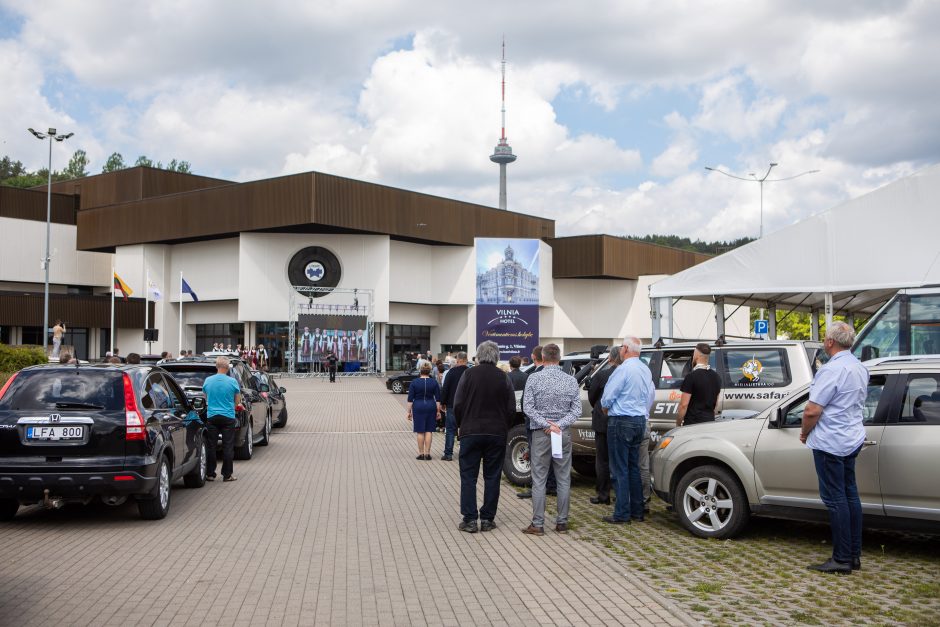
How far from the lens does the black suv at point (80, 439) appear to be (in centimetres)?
816

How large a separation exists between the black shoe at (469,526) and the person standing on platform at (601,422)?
2000 millimetres

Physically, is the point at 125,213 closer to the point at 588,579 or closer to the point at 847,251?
the point at 847,251

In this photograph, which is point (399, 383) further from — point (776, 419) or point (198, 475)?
point (776, 419)

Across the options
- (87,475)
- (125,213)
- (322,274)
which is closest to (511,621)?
(87,475)

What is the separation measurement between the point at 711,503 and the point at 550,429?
1.66 meters

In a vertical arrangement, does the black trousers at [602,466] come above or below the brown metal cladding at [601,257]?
below

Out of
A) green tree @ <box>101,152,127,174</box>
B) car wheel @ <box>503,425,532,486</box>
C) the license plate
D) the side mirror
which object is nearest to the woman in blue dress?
car wheel @ <box>503,425,532,486</box>

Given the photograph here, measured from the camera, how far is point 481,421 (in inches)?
329

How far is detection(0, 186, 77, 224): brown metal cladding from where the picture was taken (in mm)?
56969

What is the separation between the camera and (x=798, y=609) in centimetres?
580

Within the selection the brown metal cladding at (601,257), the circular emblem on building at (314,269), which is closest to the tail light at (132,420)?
the circular emblem on building at (314,269)

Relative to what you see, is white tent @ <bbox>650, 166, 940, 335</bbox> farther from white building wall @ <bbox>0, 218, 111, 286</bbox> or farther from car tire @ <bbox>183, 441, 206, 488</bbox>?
white building wall @ <bbox>0, 218, 111, 286</bbox>

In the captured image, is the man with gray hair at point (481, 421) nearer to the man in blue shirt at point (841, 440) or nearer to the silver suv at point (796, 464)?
the silver suv at point (796, 464)

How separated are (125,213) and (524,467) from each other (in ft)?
171
